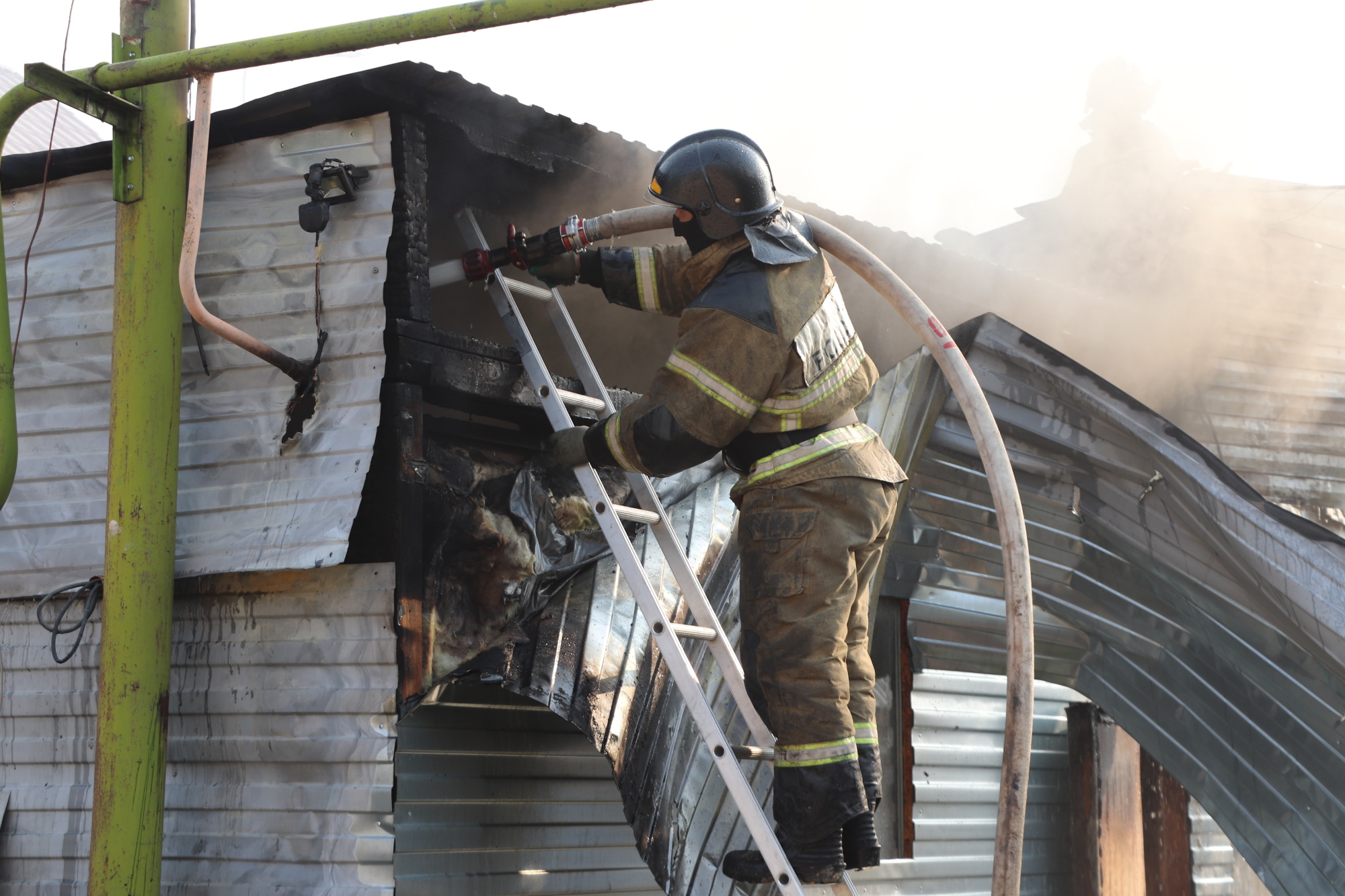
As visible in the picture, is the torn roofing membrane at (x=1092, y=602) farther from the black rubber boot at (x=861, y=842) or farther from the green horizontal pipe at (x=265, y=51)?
the green horizontal pipe at (x=265, y=51)

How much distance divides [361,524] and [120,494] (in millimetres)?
784

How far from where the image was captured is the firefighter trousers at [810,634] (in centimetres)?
317

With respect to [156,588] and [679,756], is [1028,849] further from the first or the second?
[156,588]

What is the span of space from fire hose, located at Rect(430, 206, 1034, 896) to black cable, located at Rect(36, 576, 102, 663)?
1.83 meters

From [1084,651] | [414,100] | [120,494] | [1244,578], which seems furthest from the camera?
[1084,651]

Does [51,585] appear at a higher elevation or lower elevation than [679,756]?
higher

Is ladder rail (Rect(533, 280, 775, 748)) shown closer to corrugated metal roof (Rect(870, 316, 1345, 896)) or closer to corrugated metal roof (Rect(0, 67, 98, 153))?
corrugated metal roof (Rect(870, 316, 1345, 896))

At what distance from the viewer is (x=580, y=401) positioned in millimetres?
4023

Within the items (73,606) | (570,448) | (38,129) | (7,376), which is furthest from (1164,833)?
(38,129)

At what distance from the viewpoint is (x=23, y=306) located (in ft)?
14.0

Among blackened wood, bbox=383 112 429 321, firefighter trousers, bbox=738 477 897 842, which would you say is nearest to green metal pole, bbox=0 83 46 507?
blackened wood, bbox=383 112 429 321

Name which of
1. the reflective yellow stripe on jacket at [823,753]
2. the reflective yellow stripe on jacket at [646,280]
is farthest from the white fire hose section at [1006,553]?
the reflective yellow stripe on jacket at [646,280]

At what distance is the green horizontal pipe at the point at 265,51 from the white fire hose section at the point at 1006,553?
3.71 feet

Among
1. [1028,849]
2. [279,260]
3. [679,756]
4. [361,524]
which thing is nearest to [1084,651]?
[1028,849]
